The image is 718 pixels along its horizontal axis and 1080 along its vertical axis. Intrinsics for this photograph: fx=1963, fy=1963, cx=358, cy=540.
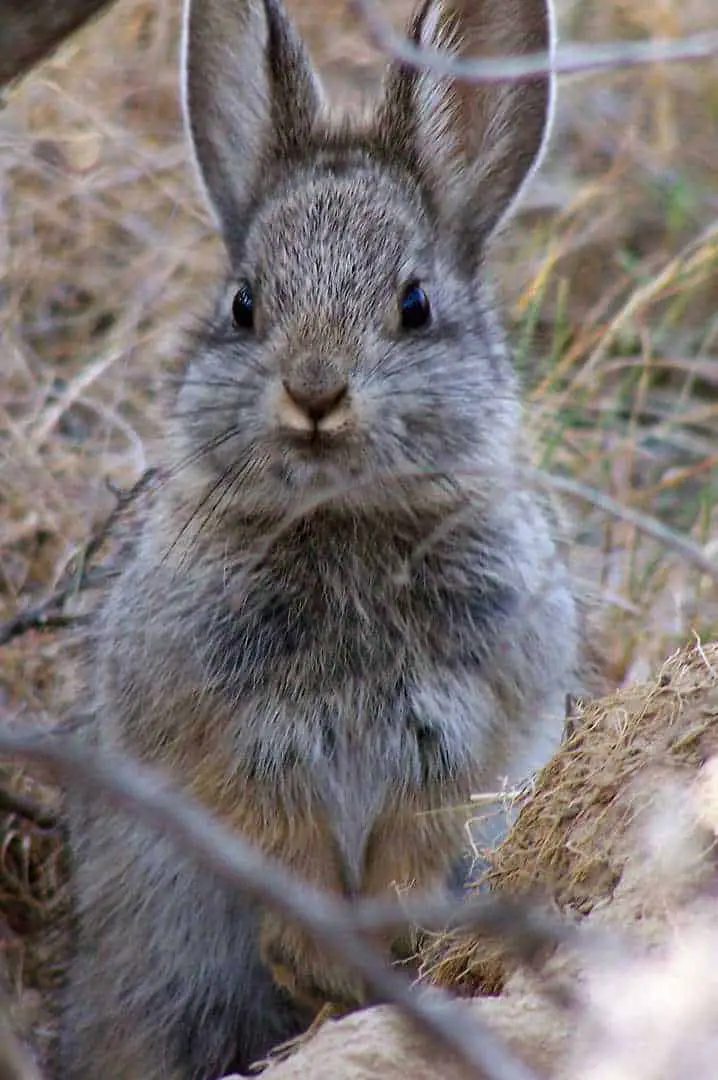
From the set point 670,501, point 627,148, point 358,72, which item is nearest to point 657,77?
point 627,148

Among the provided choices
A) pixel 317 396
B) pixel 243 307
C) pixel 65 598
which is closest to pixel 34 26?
pixel 317 396

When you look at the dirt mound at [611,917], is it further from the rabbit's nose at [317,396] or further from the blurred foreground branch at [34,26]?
the blurred foreground branch at [34,26]

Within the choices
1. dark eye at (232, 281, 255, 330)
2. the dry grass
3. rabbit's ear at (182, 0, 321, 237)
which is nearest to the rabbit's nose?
dark eye at (232, 281, 255, 330)

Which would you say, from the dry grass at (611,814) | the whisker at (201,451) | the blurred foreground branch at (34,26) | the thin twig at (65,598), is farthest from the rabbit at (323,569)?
the blurred foreground branch at (34,26)

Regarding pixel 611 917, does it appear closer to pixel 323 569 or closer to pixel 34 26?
pixel 323 569

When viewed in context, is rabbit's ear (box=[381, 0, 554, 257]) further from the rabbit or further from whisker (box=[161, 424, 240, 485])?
whisker (box=[161, 424, 240, 485])

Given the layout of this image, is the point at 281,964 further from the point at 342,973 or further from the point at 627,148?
the point at 627,148
